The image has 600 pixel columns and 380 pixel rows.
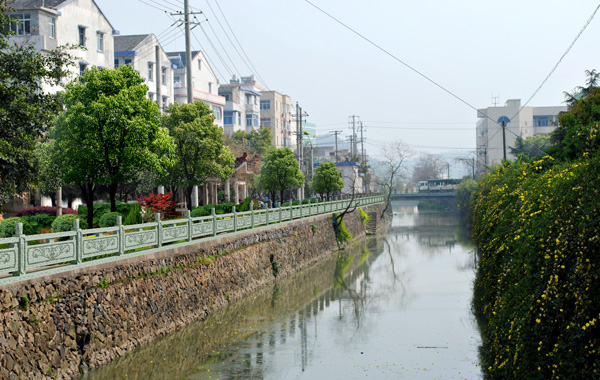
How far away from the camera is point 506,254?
1209 centimetres

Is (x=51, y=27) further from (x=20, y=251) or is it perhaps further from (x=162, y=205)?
(x=20, y=251)

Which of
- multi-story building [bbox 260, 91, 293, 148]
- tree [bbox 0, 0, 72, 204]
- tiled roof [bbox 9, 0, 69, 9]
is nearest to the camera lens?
tree [bbox 0, 0, 72, 204]

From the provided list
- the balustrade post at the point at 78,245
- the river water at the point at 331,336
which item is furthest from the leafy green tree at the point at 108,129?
the balustrade post at the point at 78,245

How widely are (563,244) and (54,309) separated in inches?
359

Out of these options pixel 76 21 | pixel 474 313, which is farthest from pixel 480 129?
pixel 474 313

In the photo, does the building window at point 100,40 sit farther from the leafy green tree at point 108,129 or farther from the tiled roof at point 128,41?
the leafy green tree at point 108,129

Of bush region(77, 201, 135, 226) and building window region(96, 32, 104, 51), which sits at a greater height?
building window region(96, 32, 104, 51)

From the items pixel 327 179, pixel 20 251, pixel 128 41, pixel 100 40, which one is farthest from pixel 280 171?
pixel 20 251

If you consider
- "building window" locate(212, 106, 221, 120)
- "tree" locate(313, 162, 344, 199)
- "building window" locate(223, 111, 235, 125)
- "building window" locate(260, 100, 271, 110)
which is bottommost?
"tree" locate(313, 162, 344, 199)

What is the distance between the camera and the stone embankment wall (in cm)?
1077

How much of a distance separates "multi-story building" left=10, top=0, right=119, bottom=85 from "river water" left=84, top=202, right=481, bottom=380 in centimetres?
1641

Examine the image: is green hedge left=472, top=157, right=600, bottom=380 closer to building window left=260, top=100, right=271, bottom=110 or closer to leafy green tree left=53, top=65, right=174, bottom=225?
leafy green tree left=53, top=65, right=174, bottom=225

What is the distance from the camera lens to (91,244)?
13273mm

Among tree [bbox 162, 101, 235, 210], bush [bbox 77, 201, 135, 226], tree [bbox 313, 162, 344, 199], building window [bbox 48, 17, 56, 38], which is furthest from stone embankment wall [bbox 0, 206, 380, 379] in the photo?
tree [bbox 313, 162, 344, 199]
